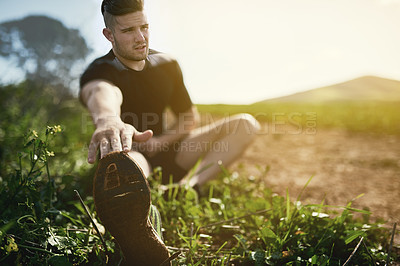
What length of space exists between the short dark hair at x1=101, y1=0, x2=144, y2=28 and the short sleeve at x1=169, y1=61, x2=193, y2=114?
3.30 feet

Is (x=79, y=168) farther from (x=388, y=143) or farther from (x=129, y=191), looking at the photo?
(x=388, y=143)

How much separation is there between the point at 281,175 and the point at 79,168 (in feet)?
6.81

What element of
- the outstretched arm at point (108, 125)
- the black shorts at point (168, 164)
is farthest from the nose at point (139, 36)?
the black shorts at point (168, 164)

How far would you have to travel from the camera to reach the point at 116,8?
1040 millimetres

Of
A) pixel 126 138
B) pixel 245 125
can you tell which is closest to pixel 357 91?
pixel 245 125

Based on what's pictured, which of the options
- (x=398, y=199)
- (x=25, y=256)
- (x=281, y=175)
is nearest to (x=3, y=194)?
(x=25, y=256)

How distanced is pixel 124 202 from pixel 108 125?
1.03 ft

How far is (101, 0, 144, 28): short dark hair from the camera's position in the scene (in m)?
1.04

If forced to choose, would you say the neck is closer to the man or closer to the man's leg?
the man

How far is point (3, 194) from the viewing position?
1277mm

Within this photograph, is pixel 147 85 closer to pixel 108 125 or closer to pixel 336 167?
pixel 108 125

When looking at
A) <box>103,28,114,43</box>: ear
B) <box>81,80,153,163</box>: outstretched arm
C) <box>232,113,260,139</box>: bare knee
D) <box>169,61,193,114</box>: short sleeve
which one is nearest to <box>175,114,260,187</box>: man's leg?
<box>232,113,260,139</box>: bare knee

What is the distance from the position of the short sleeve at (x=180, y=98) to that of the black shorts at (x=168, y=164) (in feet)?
1.20

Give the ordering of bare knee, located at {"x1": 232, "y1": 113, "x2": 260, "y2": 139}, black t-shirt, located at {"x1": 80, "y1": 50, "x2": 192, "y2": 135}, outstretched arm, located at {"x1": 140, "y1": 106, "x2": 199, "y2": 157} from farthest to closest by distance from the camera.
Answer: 1. bare knee, located at {"x1": 232, "y1": 113, "x2": 260, "y2": 139}
2. outstretched arm, located at {"x1": 140, "y1": 106, "x2": 199, "y2": 157}
3. black t-shirt, located at {"x1": 80, "y1": 50, "x2": 192, "y2": 135}
